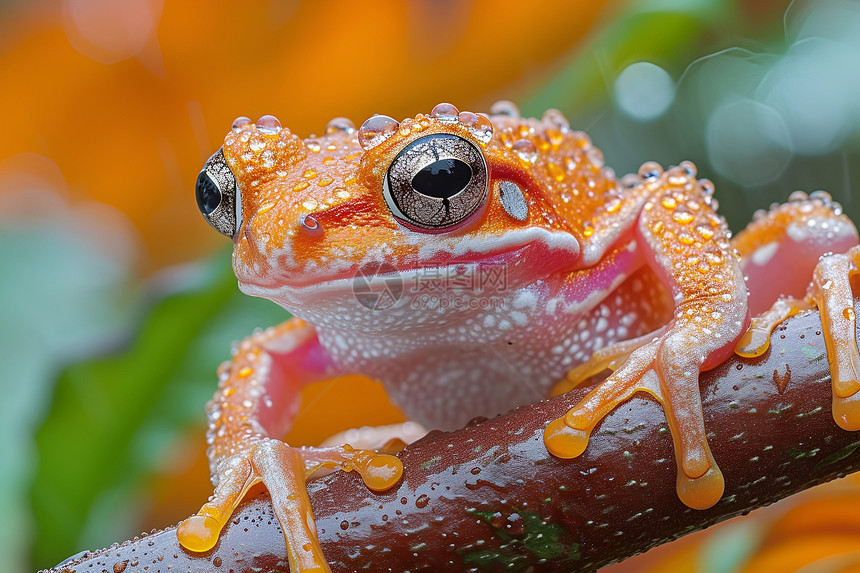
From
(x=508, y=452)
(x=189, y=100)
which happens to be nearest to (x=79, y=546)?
(x=189, y=100)

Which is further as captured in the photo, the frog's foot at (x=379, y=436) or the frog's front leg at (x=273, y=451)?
the frog's foot at (x=379, y=436)

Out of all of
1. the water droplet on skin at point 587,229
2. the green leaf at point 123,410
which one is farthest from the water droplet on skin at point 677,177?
the green leaf at point 123,410

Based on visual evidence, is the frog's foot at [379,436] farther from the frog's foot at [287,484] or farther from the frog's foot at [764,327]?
the frog's foot at [764,327]

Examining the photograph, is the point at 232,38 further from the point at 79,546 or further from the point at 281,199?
the point at 281,199

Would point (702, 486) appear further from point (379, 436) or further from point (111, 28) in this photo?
point (111, 28)

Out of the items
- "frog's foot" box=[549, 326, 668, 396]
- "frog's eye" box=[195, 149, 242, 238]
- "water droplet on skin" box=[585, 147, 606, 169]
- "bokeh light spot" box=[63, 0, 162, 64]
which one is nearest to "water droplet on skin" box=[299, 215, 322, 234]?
"frog's eye" box=[195, 149, 242, 238]

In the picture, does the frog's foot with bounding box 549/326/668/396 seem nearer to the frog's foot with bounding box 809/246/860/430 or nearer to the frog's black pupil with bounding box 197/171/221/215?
the frog's foot with bounding box 809/246/860/430
